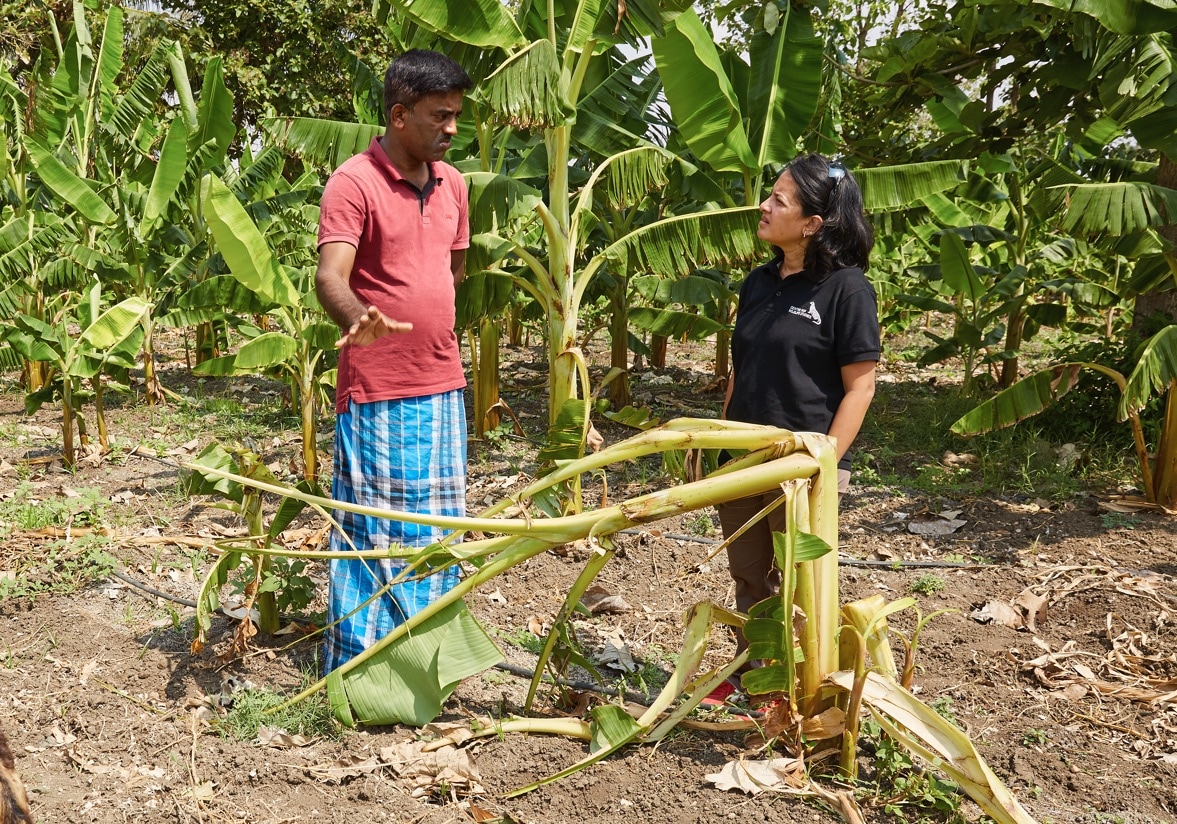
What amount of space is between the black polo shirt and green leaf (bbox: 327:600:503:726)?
1091 millimetres

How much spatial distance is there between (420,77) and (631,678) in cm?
222

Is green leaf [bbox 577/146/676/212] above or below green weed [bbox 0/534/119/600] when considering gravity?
above

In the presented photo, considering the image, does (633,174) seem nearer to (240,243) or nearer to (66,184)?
(240,243)

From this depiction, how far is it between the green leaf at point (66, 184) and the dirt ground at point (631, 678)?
173 centimetres

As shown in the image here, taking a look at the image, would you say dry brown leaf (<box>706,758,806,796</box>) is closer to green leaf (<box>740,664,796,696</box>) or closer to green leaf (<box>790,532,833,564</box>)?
green leaf (<box>740,664,796,696</box>)

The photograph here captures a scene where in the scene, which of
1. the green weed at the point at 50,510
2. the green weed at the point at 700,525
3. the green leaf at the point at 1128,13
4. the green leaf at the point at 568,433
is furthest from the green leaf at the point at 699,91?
the green weed at the point at 50,510

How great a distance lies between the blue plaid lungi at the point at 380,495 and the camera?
333 cm

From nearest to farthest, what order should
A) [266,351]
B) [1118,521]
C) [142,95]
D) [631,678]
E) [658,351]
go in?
[631,678], [1118,521], [266,351], [142,95], [658,351]

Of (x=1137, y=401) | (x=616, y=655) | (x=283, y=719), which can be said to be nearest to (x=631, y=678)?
(x=616, y=655)

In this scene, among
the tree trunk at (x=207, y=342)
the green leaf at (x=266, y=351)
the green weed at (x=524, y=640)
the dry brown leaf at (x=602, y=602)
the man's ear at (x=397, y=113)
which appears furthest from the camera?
the tree trunk at (x=207, y=342)

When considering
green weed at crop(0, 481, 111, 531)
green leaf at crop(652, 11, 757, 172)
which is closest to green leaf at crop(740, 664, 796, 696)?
green leaf at crop(652, 11, 757, 172)

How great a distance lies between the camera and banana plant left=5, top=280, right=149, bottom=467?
5.58 meters

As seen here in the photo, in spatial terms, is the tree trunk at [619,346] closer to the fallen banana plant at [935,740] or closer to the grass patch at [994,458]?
the grass patch at [994,458]

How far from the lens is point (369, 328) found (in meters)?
2.73
